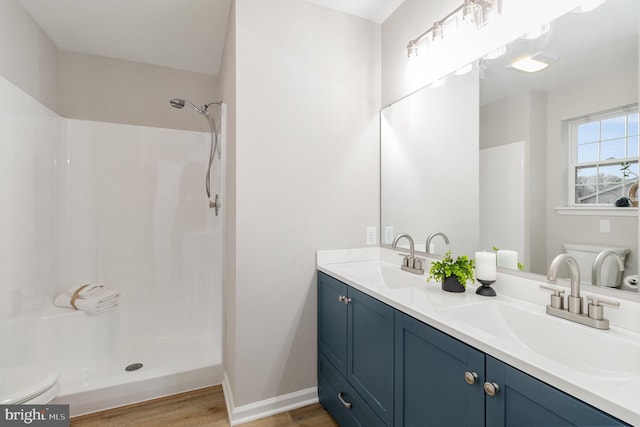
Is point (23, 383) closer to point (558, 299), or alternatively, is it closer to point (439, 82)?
point (558, 299)

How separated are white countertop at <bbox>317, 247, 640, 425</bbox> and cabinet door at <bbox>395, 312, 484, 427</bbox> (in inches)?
1.9

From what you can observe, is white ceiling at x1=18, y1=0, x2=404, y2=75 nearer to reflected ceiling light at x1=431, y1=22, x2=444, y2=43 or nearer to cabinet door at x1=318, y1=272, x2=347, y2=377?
reflected ceiling light at x1=431, y1=22, x2=444, y2=43

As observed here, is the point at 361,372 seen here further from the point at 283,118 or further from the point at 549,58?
the point at 549,58

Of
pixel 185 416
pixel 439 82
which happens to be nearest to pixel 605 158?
pixel 439 82

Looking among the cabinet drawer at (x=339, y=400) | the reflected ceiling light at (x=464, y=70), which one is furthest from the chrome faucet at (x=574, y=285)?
the reflected ceiling light at (x=464, y=70)

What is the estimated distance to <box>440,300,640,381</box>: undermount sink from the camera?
2.87ft

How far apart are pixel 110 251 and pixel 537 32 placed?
315 centimetres

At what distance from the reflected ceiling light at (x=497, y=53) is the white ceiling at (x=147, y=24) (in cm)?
84

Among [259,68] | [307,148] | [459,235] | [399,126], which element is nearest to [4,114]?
[259,68]

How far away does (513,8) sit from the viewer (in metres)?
1.35

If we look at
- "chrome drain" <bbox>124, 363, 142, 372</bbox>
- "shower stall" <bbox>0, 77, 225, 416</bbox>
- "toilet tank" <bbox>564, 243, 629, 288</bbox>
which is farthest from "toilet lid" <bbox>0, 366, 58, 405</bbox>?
"toilet tank" <bbox>564, 243, 629, 288</bbox>

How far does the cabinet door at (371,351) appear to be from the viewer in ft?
4.23

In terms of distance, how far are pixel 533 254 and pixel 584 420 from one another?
0.74 metres

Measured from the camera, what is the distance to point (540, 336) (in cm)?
107
